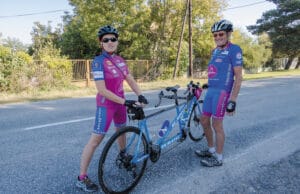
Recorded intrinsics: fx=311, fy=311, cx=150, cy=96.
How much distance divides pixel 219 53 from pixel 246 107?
17.2 feet

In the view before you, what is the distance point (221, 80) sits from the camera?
422 cm

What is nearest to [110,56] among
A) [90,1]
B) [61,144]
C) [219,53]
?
[219,53]

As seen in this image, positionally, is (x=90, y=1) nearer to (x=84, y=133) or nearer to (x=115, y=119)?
(x=84, y=133)

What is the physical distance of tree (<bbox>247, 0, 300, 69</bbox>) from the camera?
37.9 m

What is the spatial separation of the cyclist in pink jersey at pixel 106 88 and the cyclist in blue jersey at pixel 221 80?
1.21 meters

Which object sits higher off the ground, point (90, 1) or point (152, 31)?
point (90, 1)

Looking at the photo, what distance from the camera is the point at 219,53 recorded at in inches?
166

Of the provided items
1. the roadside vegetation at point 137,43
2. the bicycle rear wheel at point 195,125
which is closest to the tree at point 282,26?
the roadside vegetation at point 137,43

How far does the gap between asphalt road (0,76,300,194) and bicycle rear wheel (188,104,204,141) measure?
0.13 m

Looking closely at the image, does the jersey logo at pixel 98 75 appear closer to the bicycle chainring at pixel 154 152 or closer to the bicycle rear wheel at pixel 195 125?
the bicycle chainring at pixel 154 152

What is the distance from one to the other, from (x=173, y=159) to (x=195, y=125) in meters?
0.98

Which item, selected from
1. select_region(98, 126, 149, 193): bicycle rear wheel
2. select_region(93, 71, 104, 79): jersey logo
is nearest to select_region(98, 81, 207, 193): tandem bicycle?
select_region(98, 126, 149, 193): bicycle rear wheel

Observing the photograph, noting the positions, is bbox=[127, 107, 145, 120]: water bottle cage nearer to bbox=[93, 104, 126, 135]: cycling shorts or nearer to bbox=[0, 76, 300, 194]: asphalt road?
bbox=[93, 104, 126, 135]: cycling shorts

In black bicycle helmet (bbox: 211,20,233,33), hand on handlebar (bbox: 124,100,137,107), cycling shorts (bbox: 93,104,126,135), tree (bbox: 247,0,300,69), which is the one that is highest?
tree (bbox: 247,0,300,69)
